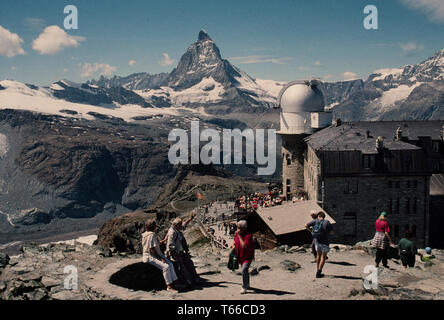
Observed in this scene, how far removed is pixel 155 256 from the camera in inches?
697

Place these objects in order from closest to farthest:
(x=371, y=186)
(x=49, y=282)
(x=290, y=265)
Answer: (x=49, y=282) < (x=290, y=265) < (x=371, y=186)

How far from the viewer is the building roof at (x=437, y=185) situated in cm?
5103

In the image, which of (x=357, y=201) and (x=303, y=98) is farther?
(x=303, y=98)

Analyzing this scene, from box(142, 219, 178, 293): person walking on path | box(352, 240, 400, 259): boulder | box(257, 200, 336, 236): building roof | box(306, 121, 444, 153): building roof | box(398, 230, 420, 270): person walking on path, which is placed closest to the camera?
box(142, 219, 178, 293): person walking on path

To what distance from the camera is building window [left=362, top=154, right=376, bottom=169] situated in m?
44.1

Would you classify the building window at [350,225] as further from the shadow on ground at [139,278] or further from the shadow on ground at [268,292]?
the shadow on ground at [268,292]

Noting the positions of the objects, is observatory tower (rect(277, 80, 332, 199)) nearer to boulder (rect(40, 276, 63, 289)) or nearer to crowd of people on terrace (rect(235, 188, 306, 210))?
crowd of people on terrace (rect(235, 188, 306, 210))

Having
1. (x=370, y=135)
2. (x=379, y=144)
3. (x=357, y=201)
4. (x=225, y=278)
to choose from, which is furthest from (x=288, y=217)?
(x=370, y=135)

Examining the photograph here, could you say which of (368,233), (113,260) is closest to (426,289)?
(113,260)

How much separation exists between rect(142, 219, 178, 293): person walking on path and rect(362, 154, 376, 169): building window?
31.1 meters

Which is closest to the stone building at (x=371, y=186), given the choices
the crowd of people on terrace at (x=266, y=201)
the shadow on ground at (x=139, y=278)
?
the crowd of people on terrace at (x=266, y=201)

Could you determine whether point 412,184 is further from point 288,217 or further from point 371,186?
point 288,217

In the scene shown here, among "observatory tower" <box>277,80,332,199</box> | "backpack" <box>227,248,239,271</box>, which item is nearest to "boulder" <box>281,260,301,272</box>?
"backpack" <box>227,248,239,271</box>

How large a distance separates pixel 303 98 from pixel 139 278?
42998 millimetres
